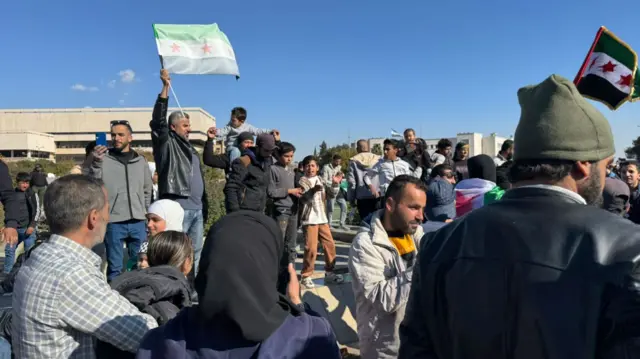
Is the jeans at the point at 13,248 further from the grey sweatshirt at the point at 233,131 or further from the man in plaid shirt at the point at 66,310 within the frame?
the man in plaid shirt at the point at 66,310

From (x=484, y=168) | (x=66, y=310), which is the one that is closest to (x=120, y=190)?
(x=66, y=310)

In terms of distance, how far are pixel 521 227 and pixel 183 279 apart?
178 centimetres

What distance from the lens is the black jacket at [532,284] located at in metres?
1.07

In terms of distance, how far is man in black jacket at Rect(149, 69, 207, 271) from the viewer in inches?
192

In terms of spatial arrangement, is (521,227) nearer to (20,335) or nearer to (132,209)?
(20,335)

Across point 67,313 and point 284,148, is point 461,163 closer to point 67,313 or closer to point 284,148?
point 284,148

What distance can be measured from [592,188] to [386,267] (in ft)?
5.72

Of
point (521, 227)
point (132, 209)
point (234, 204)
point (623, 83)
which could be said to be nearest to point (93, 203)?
point (521, 227)

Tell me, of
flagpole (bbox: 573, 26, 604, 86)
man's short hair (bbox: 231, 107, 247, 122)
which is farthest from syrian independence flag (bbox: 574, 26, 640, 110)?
man's short hair (bbox: 231, 107, 247, 122)

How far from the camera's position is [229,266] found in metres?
1.50

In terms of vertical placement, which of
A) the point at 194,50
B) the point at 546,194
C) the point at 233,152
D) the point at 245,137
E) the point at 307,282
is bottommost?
the point at 307,282

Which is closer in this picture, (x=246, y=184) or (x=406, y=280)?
(x=406, y=280)

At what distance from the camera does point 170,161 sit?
5027mm

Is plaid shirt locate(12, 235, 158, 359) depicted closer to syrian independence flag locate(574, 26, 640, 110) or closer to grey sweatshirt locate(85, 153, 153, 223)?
grey sweatshirt locate(85, 153, 153, 223)
